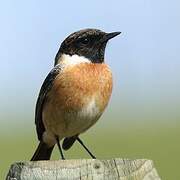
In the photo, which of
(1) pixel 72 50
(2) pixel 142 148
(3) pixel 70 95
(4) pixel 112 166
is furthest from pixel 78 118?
(2) pixel 142 148

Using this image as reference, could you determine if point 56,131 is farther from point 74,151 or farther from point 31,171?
point 74,151

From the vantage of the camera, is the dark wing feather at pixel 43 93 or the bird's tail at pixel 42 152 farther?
the bird's tail at pixel 42 152

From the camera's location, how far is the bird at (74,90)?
6.77m

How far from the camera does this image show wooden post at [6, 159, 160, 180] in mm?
4312

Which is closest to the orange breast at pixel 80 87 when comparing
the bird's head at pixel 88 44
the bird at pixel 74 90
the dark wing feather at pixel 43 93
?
the bird at pixel 74 90

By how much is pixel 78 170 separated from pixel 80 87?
2.42 metres

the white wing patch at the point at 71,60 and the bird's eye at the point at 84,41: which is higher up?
the bird's eye at the point at 84,41

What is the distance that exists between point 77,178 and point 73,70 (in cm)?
266

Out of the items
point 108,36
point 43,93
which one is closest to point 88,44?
point 108,36

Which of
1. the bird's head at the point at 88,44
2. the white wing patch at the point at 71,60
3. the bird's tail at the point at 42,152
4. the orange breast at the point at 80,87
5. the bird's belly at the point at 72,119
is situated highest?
the bird's head at the point at 88,44

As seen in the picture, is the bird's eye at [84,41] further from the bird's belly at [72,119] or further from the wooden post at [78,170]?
the wooden post at [78,170]

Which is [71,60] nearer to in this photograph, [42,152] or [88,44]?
[88,44]

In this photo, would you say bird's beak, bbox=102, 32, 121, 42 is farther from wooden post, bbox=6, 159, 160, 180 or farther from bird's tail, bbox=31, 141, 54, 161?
wooden post, bbox=6, 159, 160, 180

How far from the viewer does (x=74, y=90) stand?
674 centimetres
